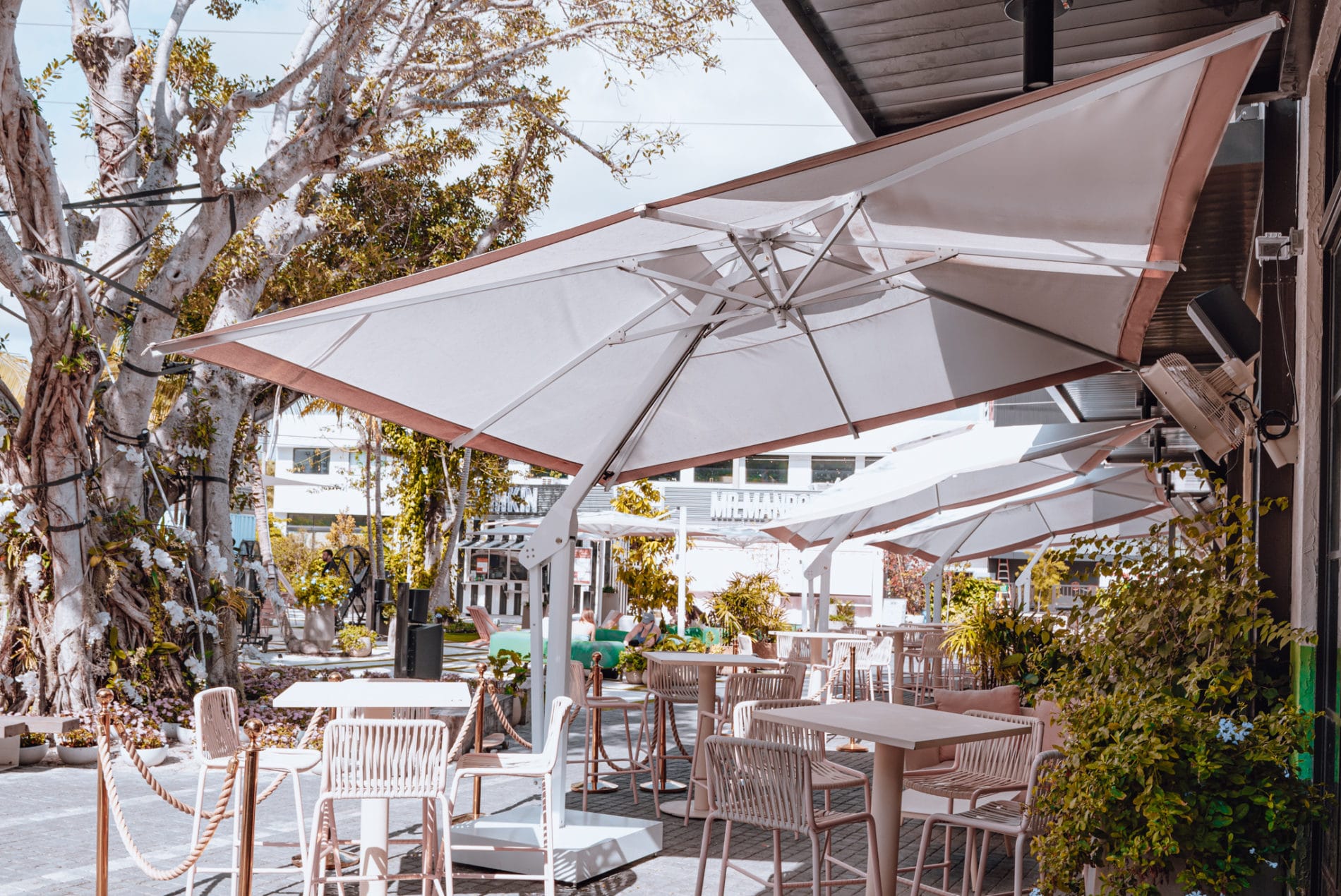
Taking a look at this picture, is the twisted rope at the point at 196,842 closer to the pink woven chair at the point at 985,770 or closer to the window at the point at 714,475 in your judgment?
the pink woven chair at the point at 985,770

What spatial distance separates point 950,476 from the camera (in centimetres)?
762

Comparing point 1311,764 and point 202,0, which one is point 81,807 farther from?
point 202,0

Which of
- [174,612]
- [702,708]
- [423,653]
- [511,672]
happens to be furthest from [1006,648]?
[174,612]

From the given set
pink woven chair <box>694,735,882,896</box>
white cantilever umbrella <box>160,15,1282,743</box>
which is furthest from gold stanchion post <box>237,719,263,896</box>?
pink woven chair <box>694,735,882,896</box>

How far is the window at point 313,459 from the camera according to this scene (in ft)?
136

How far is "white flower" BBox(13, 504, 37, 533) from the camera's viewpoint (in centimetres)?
930

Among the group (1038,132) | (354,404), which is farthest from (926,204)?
(354,404)

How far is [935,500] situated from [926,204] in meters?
6.10

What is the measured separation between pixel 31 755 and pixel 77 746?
0.32m

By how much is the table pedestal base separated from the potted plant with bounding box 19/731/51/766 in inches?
183

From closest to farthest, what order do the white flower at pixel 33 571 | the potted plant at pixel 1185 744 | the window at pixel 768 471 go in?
the potted plant at pixel 1185 744 < the white flower at pixel 33 571 < the window at pixel 768 471

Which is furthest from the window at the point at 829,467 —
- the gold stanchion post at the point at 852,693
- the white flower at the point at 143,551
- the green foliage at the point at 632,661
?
the white flower at the point at 143,551

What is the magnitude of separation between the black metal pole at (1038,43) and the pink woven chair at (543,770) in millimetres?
3562

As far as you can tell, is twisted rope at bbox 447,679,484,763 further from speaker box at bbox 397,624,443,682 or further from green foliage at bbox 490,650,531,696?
green foliage at bbox 490,650,531,696
